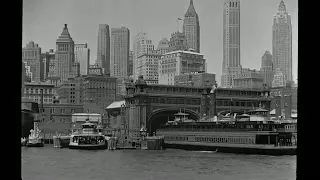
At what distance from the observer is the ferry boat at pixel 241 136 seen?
5588cm

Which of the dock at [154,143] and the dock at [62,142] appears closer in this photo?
the dock at [154,143]

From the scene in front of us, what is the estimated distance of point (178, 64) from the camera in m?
142

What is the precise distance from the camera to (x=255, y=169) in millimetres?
34812

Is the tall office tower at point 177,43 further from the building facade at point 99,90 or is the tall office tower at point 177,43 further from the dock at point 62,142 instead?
the dock at point 62,142

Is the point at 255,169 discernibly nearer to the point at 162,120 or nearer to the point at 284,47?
the point at 162,120

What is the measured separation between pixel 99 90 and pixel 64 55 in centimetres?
5009

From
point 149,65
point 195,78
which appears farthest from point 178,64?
point 149,65

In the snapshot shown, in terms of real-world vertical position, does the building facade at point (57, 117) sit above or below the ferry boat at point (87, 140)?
above

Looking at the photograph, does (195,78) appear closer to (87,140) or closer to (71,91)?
(71,91)

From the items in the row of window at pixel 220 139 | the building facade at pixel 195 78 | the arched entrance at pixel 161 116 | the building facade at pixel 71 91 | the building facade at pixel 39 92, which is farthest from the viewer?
the building facade at pixel 71 91

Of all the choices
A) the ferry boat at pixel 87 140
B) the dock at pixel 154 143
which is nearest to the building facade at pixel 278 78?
the dock at pixel 154 143

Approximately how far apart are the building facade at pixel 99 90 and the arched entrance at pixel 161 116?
42032mm

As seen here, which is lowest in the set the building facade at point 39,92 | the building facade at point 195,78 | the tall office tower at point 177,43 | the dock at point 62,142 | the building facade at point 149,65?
the dock at point 62,142
